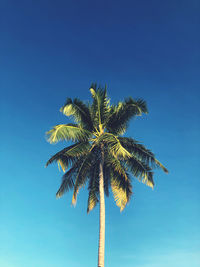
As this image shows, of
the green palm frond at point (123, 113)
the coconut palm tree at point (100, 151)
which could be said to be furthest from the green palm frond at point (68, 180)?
the green palm frond at point (123, 113)

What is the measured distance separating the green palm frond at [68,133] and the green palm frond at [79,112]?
2.76ft

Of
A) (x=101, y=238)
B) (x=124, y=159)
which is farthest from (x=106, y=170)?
(x=101, y=238)

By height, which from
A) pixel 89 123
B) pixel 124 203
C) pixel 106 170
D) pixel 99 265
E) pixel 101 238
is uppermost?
pixel 89 123

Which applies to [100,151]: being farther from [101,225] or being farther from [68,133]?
[101,225]

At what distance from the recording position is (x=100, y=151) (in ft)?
75.1

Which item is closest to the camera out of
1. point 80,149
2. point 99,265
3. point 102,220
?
point 99,265

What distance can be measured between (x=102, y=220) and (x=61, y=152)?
5623 mm

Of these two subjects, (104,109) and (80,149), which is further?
(104,109)

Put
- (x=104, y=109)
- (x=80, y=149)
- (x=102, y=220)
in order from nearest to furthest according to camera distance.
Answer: (x=102, y=220) < (x=80, y=149) < (x=104, y=109)

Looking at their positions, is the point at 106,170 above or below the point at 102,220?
above

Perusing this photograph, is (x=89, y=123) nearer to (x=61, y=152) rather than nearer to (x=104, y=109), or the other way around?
(x=104, y=109)

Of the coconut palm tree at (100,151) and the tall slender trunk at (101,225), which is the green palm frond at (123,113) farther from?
the tall slender trunk at (101,225)

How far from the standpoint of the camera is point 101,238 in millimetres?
19281

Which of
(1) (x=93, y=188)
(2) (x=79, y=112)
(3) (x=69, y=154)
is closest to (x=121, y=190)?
(1) (x=93, y=188)
